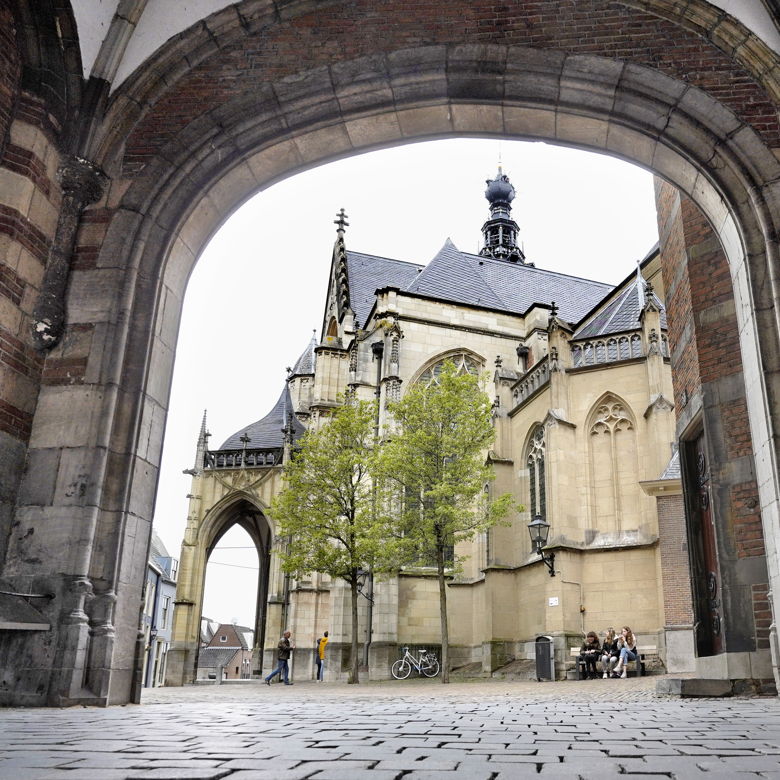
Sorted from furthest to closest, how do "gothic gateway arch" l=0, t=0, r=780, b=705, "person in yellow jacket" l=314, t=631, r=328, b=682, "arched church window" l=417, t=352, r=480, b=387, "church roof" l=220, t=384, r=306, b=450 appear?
"church roof" l=220, t=384, r=306, b=450 < "arched church window" l=417, t=352, r=480, b=387 < "person in yellow jacket" l=314, t=631, r=328, b=682 < "gothic gateway arch" l=0, t=0, r=780, b=705

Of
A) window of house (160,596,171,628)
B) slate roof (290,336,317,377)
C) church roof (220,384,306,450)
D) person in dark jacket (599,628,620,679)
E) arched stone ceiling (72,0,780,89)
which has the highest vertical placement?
slate roof (290,336,317,377)

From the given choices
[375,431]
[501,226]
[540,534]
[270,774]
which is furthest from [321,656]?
[501,226]

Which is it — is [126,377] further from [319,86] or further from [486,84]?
[486,84]

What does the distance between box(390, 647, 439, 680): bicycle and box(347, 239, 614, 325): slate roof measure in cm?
1345

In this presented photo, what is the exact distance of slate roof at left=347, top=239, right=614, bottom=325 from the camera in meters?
32.4

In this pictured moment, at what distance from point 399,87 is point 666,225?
460cm

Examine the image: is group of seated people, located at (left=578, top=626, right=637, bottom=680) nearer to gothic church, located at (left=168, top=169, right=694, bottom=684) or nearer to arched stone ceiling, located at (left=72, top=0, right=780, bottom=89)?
gothic church, located at (left=168, top=169, right=694, bottom=684)

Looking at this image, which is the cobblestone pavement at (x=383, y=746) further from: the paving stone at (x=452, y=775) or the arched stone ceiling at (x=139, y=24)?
the arched stone ceiling at (x=139, y=24)

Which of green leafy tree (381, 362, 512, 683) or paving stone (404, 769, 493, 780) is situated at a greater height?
green leafy tree (381, 362, 512, 683)

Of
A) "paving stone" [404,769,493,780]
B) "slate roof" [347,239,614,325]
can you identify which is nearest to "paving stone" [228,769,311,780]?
"paving stone" [404,769,493,780]

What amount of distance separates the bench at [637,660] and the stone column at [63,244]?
1426cm

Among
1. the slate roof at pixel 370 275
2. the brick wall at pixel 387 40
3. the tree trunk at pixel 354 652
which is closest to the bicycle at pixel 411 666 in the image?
the tree trunk at pixel 354 652

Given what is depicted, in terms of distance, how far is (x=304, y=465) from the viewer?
23109mm

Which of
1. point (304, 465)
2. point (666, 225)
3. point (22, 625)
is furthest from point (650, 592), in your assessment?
point (22, 625)
